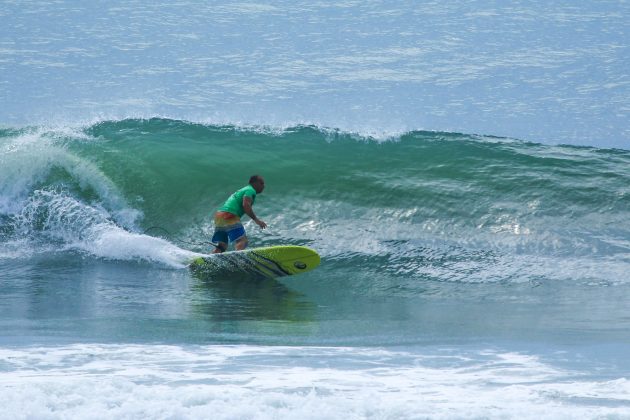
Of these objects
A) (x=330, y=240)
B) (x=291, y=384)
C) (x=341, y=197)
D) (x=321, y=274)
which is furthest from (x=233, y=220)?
(x=291, y=384)

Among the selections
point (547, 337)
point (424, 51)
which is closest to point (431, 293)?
point (547, 337)

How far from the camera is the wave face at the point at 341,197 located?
1144 centimetres

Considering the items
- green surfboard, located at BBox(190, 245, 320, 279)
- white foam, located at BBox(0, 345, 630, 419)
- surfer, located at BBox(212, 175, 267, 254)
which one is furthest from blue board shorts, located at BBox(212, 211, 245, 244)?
white foam, located at BBox(0, 345, 630, 419)

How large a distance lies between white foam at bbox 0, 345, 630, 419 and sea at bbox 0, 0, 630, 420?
23 mm

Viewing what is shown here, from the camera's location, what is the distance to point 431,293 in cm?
1015

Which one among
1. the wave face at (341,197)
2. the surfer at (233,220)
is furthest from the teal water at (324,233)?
the surfer at (233,220)

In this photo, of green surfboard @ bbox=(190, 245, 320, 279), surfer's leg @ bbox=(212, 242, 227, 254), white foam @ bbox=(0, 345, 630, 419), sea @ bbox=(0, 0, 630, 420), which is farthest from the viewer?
surfer's leg @ bbox=(212, 242, 227, 254)

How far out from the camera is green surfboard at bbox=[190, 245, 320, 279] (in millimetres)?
10547

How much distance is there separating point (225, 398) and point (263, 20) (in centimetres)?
2844

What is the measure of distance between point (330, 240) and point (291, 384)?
587 cm

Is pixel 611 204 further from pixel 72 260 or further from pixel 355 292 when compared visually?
pixel 72 260

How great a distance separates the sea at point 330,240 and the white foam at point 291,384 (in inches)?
0.9

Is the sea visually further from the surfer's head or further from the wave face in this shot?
the surfer's head

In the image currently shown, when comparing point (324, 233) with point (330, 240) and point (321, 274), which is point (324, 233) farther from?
point (321, 274)
